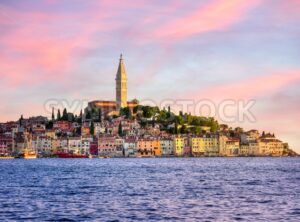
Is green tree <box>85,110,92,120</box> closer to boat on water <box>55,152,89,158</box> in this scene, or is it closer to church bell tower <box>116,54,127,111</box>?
church bell tower <box>116,54,127,111</box>

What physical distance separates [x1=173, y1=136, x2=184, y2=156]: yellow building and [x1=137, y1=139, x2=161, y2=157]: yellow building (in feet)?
13.8

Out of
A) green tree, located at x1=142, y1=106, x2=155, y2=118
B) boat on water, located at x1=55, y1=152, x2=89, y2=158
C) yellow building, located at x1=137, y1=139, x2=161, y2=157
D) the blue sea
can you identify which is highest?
green tree, located at x1=142, y1=106, x2=155, y2=118

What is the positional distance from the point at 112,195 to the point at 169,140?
12010 cm

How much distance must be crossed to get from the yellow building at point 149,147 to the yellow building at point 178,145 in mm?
4196

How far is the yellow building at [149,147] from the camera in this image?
147000 mm

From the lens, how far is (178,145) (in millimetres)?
151750

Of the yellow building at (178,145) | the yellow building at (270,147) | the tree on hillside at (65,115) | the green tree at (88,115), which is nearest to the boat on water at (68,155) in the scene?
the tree on hillside at (65,115)

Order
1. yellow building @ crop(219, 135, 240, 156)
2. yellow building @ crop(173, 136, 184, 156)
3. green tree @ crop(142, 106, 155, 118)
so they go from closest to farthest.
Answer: yellow building @ crop(173, 136, 184, 156) < yellow building @ crop(219, 135, 240, 156) < green tree @ crop(142, 106, 155, 118)

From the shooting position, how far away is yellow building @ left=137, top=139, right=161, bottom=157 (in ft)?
482

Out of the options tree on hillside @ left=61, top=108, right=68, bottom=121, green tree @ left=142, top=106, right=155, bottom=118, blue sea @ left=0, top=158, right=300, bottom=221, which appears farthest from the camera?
green tree @ left=142, top=106, right=155, bottom=118

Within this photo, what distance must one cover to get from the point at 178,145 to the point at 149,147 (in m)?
7.45

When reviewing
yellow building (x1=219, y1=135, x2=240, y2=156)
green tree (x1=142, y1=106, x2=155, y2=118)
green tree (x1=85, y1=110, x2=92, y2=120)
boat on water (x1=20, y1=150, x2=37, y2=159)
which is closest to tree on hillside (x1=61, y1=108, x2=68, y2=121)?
green tree (x1=85, y1=110, x2=92, y2=120)

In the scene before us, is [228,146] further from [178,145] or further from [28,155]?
[28,155]

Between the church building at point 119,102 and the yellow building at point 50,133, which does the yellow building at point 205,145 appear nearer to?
the church building at point 119,102
